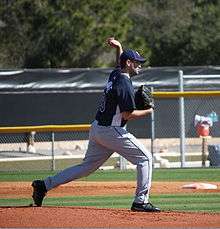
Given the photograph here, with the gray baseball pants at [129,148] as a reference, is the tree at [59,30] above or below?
above

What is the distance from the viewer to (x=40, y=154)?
20.8 m

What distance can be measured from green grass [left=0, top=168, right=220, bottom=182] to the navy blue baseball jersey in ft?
21.8

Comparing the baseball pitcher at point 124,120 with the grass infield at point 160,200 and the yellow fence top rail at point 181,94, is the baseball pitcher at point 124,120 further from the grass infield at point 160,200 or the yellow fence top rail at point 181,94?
the yellow fence top rail at point 181,94

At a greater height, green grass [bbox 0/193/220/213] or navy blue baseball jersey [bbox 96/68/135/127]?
navy blue baseball jersey [bbox 96/68/135/127]

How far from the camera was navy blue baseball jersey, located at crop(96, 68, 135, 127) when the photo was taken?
979cm

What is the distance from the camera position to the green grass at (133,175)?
55.0ft

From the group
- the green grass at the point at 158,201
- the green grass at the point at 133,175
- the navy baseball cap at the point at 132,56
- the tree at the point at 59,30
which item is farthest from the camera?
the tree at the point at 59,30

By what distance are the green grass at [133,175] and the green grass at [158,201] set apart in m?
3.35

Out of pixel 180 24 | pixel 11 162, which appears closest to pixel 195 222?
pixel 11 162

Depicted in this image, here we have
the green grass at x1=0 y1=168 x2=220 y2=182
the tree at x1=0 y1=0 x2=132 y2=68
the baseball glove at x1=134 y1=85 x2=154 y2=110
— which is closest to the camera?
the baseball glove at x1=134 y1=85 x2=154 y2=110

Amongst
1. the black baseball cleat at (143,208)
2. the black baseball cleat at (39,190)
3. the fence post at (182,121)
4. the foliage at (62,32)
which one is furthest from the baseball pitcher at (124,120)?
the foliage at (62,32)

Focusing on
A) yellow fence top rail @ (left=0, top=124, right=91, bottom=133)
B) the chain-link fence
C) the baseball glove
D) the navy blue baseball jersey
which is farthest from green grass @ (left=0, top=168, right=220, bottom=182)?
the navy blue baseball jersey

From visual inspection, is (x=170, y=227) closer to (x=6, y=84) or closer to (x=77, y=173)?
(x=77, y=173)

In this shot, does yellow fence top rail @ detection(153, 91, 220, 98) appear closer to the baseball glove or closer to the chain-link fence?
the chain-link fence
